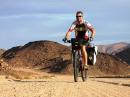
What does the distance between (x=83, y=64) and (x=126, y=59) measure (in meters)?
96.2

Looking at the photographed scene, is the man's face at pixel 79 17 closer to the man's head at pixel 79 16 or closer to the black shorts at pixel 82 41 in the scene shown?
the man's head at pixel 79 16

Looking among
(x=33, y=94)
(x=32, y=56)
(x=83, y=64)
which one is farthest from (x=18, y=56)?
(x=33, y=94)

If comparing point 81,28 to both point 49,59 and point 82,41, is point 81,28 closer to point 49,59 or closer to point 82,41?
point 82,41

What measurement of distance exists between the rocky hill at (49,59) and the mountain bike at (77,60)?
54800 mm

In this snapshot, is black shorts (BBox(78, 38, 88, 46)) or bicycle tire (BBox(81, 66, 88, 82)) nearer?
black shorts (BBox(78, 38, 88, 46))

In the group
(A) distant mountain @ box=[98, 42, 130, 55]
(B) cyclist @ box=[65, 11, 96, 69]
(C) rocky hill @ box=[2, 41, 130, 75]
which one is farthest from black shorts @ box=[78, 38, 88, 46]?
(A) distant mountain @ box=[98, 42, 130, 55]

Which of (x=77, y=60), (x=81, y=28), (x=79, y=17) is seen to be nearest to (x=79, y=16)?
(x=79, y=17)

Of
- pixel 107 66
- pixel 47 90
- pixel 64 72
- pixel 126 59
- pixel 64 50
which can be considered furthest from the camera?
pixel 126 59

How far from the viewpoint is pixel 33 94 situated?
11.2 metres

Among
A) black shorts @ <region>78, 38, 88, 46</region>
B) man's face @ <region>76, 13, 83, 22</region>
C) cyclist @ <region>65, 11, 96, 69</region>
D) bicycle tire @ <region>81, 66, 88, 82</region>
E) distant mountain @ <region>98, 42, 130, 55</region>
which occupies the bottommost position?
distant mountain @ <region>98, 42, 130, 55</region>

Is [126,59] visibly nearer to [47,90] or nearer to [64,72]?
[64,72]

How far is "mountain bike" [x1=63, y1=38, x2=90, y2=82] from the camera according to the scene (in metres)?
16.1

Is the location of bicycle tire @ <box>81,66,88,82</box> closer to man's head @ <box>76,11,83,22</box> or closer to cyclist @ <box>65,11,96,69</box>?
cyclist @ <box>65,11,96,69</box>

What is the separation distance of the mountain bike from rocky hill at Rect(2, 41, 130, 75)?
180 feet
